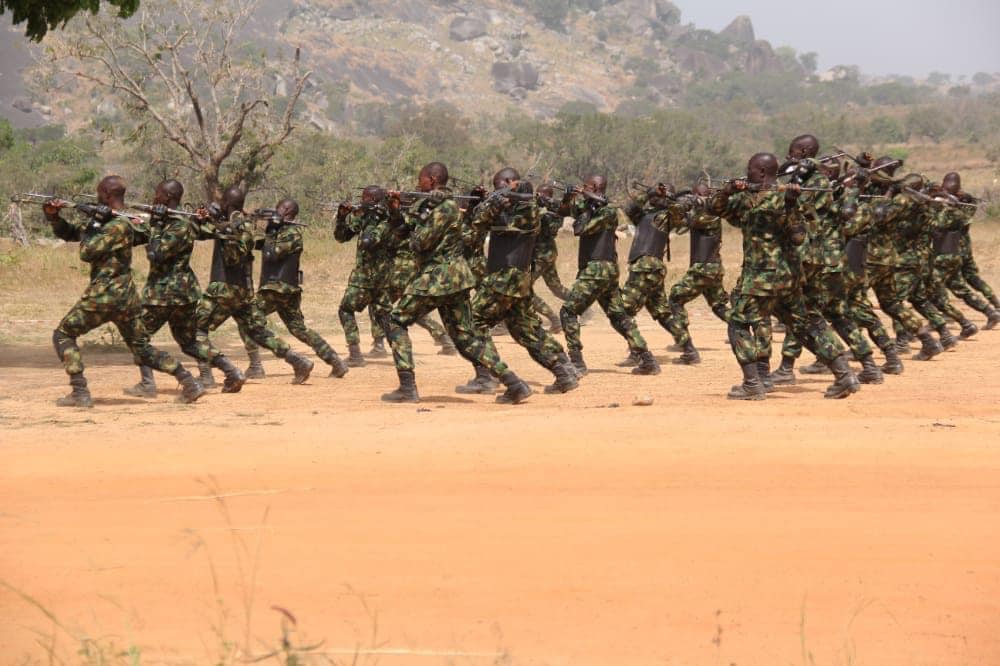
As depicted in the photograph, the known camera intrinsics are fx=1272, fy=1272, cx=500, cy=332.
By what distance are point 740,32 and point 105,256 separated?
148m

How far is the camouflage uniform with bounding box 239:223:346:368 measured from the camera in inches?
490

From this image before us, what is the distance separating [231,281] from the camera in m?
11.9

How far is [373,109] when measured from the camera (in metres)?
95.6

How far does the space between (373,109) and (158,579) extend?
91.8m

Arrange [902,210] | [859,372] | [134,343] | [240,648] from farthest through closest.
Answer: [902,210], [859,372], [134,343], [240,648]

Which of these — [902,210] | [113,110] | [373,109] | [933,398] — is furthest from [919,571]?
[373,109]

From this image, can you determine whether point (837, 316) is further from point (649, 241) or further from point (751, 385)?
point (649, 241)

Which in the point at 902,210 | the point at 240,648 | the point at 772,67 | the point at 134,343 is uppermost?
the point at 772,67

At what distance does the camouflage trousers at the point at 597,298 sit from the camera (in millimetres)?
12617

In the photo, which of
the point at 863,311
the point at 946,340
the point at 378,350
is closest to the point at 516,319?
the point at 863,311

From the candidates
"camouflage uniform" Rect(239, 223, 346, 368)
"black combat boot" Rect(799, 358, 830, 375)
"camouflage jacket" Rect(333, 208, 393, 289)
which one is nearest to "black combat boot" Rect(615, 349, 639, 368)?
"black combat boot" Rect(799, 358, 830, 375)

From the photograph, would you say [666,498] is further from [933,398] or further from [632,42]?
[632,42]

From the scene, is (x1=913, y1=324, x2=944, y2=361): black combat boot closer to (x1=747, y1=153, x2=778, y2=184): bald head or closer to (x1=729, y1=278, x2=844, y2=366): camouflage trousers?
(x1=729, y1=278, x2=844, y2=366): camouflage trousers

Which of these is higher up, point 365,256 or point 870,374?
point 365,256
